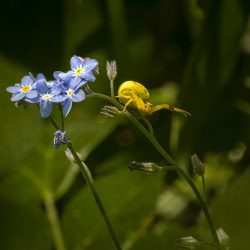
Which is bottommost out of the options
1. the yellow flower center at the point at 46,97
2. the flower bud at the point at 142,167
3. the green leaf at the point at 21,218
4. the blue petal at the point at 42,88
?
the flower bud at the point at 142,167

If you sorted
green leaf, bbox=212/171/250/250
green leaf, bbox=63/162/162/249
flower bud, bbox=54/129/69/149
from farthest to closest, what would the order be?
green leaf, bbox=63/162/162/249, green leaf, bbox=212/171/250/250, flower bud, bbox=54/129/69/149

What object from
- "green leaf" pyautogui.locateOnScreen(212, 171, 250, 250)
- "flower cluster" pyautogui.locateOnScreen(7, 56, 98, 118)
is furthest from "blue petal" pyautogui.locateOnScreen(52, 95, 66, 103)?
"green leaf" pyautogui.locateOnScreen(212, 171, 250, 250)

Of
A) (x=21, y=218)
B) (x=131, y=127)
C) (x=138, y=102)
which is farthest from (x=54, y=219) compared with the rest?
(x=138, y=102)

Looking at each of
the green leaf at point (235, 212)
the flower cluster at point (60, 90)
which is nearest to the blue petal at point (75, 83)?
the flower cluster at point (60, 90)

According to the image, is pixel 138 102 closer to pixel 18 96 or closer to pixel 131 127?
pixel 18 96

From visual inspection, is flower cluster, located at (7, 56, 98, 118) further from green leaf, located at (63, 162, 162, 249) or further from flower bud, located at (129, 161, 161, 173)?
green leaf, located at (63, 162, 162, 249)

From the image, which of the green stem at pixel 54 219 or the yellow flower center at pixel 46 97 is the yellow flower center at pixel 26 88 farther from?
the green stem at pixel 54 219

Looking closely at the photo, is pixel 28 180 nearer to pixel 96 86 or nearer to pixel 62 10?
pixel 96 86
